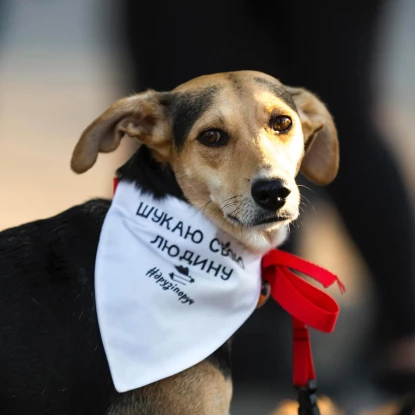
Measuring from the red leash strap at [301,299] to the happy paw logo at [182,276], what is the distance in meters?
0.32

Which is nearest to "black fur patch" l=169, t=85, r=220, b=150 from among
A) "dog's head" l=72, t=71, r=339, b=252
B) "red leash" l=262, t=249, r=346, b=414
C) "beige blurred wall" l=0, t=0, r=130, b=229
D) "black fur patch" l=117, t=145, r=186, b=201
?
"dog's head" l=72, t=71, r=339, b=252

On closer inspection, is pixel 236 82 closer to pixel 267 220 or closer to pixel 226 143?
pixel 226 143

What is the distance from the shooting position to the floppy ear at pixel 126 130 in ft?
6.41

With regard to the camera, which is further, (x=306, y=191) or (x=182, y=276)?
(x=306, y=191)

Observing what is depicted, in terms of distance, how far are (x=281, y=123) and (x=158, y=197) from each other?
1.61 ft

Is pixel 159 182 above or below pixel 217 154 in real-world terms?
below

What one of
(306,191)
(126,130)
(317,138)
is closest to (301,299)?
(317,138)

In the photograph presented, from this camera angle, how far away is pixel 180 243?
1.95m

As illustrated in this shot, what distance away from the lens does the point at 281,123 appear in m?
2.01

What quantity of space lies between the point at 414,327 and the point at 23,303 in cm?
198

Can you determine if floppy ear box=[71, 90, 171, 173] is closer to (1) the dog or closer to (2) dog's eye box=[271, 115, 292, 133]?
(1) the dog

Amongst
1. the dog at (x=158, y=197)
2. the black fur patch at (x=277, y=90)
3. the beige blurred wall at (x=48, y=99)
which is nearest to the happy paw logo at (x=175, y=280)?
the dog at (x=158, y=197)

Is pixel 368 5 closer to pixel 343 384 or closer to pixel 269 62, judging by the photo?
pixel 269 62

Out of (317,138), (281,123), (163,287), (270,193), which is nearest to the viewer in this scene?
(270,193)
